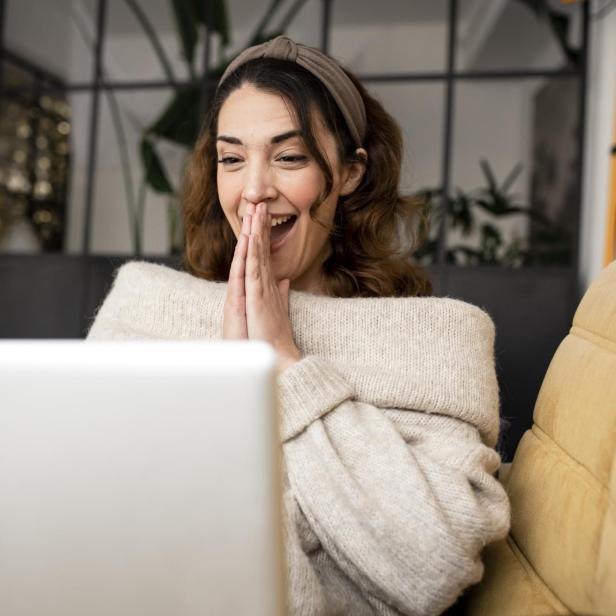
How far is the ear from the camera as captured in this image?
158 centimetres

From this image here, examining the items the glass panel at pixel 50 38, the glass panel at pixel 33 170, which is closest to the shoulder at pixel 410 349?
the glass panel at pixel 33 170

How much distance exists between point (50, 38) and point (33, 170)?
1238mm

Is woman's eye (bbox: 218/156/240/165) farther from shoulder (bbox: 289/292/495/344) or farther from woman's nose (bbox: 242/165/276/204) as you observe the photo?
shoulder (bbox: 289/292/495/344)

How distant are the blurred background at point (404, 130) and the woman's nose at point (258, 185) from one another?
2036mm

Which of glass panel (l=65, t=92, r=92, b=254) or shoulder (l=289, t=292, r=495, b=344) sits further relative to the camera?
glass panel (l=65, t=92, r=92, b=254)

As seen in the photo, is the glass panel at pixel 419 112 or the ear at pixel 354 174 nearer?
the ear at pixel 354 174

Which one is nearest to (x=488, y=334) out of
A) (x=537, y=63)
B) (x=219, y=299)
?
(x=219, y=299)

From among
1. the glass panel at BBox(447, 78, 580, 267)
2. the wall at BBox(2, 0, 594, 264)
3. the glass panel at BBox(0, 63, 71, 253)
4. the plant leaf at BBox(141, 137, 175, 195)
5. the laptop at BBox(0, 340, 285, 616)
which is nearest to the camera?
the laptop at BBox(0, 340, 285, 616)

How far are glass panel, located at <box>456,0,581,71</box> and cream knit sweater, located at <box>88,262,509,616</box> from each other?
12.5ft

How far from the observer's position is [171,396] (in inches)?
21.3

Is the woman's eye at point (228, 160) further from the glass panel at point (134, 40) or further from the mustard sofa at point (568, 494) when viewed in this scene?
the glass panel at point (134, 40)

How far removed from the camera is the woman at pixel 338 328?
102 cm

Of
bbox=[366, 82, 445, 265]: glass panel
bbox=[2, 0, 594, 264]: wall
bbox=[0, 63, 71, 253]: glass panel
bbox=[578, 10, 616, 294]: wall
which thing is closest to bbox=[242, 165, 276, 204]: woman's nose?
bbox=[578, 10, 616, 294]: wall

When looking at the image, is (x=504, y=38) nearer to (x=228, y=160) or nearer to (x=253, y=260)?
(x=228, y=160)
